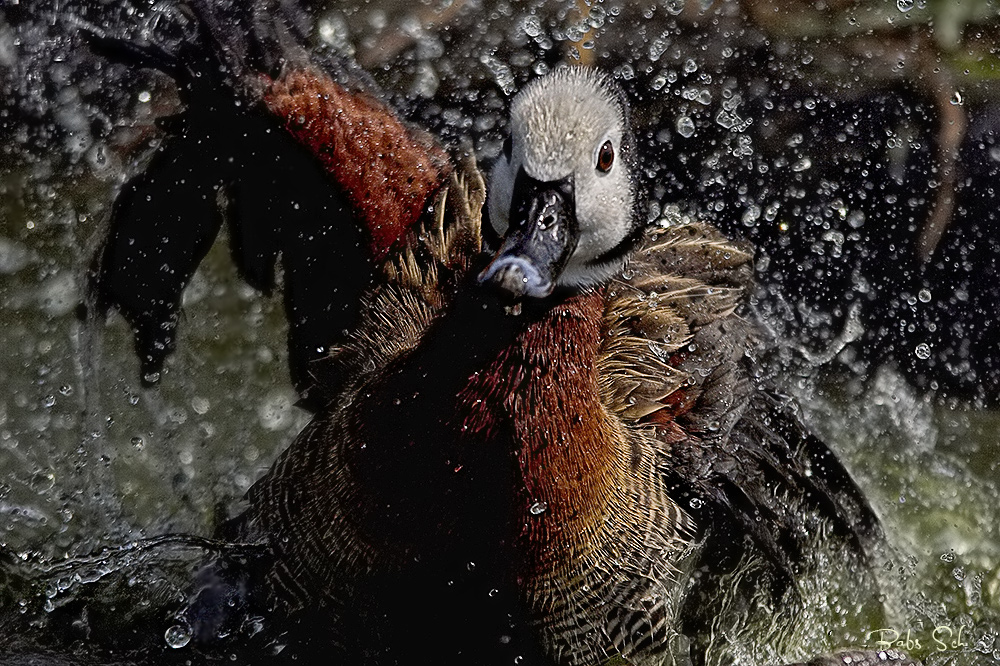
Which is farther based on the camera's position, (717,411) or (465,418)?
(717,411)

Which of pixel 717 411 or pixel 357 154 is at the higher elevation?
pixel 357 154

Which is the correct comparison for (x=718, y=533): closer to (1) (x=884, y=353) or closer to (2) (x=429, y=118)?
(1) (x=884, y=353)

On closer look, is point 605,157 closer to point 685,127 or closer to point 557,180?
point 557,180

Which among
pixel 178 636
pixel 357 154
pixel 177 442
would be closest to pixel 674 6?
pixel 357 154

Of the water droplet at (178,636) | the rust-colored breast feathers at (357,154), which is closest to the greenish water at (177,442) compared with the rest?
the water droplet at (178,636)

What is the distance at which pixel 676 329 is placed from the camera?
2.53 meters

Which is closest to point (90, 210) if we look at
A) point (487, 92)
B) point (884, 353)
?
point (487, 92)

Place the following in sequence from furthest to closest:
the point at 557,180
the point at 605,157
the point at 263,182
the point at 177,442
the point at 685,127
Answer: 1. the point at 685,127
2. the point at 177,442
3. the point at 263,182
4. the point at 605,157
5. the point at 557,180

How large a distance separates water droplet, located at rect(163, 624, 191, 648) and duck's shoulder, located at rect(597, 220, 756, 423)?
3.71 ft

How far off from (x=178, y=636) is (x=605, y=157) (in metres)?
1.48

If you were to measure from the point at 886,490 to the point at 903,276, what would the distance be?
0.77 meters

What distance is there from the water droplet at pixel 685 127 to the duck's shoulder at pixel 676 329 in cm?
72

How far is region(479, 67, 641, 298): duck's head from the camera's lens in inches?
72.6

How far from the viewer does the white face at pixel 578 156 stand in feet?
6.22
